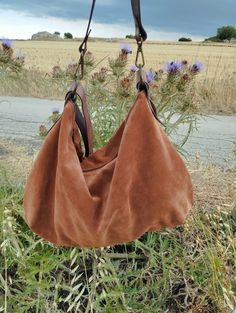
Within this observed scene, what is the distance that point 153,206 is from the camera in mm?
1279

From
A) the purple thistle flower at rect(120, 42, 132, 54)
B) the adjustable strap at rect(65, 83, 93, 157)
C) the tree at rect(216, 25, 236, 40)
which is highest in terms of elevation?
the adjustable strap at rect(65, 83, 93, 157)

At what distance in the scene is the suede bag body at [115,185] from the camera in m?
1.25

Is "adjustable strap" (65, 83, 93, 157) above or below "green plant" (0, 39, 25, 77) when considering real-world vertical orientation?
above

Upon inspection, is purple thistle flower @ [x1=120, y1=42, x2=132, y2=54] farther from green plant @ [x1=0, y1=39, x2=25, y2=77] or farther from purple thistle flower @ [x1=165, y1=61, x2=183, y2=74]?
green plant @ [x1=0, y1=39, x2=25, y2=77]

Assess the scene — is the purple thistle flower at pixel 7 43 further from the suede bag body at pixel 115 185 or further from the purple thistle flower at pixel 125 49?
the suede bag body at pixel 115 185

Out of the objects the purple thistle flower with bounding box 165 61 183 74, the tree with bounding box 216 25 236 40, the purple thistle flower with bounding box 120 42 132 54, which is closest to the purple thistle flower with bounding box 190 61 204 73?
the purple thistle flower with bounding box 165 61 183 74

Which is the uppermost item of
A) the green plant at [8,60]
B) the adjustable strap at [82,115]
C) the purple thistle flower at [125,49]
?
the adjustable strap at [82,115]

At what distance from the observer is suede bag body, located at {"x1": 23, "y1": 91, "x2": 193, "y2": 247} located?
1.25 m

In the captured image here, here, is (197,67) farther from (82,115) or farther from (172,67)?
(82,115)

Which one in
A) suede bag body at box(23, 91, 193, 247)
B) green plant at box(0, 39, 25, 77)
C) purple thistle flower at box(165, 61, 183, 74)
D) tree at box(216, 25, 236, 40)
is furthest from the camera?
tree at box(216, 25, 236, 40)

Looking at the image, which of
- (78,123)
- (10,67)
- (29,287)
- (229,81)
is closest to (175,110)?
(10,67)

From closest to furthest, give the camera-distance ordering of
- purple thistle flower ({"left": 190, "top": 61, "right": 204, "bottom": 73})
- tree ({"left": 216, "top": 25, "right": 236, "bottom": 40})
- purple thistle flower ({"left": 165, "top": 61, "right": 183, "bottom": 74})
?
purple thistle flower ({"left": 165, "top": 61, "right": 183, "bottom": 74}), purple thistle flower ({"left": 190, "top": 61, "right": 204, "bottom": 73}), tree ({"left": 216, "top": 25, "right": 236, "bottom": 40})

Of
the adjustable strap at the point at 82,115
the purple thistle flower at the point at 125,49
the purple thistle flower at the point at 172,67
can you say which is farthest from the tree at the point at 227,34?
the adjustable strap at the point at 82,115

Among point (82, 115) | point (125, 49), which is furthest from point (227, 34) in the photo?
point (82, 115)
